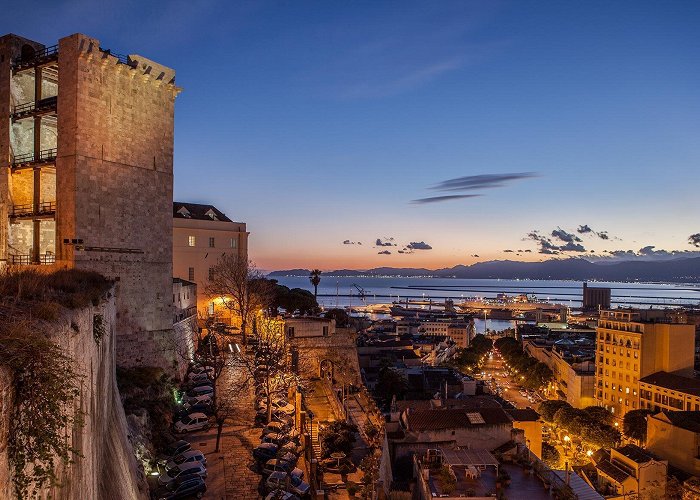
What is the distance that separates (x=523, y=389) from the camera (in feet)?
192

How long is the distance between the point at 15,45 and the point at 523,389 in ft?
181

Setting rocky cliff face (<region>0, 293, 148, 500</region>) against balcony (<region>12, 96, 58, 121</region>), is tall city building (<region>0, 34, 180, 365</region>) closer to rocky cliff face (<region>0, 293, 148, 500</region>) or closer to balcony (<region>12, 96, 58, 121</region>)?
balcony (<region>12, 96, 58, 121</region>)

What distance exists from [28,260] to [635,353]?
5016 cm

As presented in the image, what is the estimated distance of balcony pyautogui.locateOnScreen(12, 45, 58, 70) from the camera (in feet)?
67.5

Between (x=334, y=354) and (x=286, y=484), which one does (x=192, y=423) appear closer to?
(x=286, y=484)

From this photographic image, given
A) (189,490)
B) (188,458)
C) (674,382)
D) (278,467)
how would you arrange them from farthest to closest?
(674,382)
(278,467)
(188,458)
(189,490)

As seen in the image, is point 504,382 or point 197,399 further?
point 504,382

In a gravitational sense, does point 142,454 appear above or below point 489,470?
above

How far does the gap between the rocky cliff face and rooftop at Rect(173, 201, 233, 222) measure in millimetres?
29064

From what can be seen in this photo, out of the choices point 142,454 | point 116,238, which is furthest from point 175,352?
point 142,454

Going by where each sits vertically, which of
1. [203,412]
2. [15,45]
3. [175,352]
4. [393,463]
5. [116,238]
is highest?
[15,45]

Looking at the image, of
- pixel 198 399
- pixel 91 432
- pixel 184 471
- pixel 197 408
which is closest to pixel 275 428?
pixel 197 408

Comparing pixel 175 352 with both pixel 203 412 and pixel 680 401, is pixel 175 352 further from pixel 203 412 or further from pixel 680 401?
pixel 680 401

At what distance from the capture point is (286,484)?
16500mm
